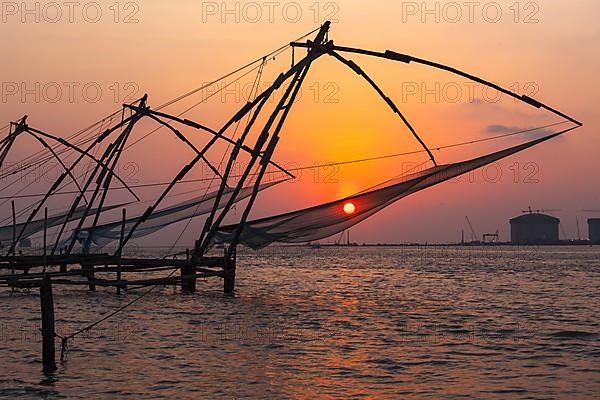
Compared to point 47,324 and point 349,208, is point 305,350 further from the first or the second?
point 47,324

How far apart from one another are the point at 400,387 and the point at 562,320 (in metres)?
11.4

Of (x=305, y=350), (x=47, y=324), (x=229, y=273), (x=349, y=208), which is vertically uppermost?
(x=349, y=208)

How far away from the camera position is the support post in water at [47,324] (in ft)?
39.5

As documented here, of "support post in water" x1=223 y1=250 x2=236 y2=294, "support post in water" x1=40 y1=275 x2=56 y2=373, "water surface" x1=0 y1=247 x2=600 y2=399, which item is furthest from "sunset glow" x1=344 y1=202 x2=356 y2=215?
"support post in water" x1=223 y1=250 x2=236 y2=294

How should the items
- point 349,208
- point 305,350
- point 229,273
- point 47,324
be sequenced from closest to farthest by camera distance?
point 47,324 → point 305,350 → point 349,208 → point 229,273

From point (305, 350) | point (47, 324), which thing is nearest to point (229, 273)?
point (305, 350)

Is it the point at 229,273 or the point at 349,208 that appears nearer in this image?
the point at 349,208

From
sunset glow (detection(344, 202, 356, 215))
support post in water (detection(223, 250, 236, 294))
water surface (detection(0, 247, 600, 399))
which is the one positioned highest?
sunset glow (detection(344, 202, 356, 215))

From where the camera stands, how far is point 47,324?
1236 centimetres

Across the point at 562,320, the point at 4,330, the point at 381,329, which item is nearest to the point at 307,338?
the point at 381,329

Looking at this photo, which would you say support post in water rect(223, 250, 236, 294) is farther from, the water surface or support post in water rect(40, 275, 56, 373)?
support post in water rect(40, 275, 56, 373)

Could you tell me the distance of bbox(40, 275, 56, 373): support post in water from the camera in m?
12.1

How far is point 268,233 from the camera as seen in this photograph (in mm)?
18938

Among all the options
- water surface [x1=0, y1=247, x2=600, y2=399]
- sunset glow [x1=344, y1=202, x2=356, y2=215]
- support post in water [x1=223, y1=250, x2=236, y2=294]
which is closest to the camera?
water surface [x1=0, y1=247, x2=600, y2=399]
